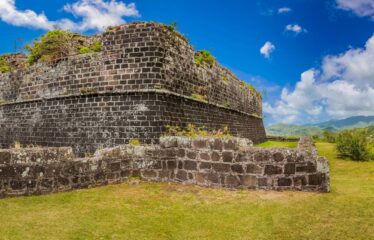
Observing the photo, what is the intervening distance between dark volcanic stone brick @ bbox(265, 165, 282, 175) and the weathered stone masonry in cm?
597

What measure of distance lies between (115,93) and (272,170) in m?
7.78

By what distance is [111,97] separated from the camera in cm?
1284

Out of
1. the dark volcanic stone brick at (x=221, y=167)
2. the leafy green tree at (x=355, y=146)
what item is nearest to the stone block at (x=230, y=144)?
the dark volcanic stone brick at (x=221, y=167)

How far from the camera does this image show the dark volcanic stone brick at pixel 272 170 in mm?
6629

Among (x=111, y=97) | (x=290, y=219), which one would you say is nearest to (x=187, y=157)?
(x=290, y=219)

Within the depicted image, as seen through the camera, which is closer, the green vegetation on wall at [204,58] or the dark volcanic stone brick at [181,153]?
the dark volcanic stone brick at [181,153]

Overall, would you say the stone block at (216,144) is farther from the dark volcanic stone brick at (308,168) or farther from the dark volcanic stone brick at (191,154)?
the dark volcanic stone brick at (308,168)

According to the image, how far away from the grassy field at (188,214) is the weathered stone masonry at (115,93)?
5609 mm

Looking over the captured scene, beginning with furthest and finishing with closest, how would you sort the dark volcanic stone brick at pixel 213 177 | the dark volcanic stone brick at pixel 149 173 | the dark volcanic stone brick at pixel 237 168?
the dark volcanic stone brick at pixel 149 173 → the dark volcanic stone brick at pixel 213 177 → the dark volcanic stone brick at pixel 237 168

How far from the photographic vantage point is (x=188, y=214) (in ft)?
18.2

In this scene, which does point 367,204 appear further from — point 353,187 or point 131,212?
point 131,212

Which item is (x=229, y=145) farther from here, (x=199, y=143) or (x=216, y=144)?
(x=199, y=143)

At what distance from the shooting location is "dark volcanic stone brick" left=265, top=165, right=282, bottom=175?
663cm

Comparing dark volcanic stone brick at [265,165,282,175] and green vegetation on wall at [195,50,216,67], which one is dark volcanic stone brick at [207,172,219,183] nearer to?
dark volcanic stone brick at [265,165,282,175]
